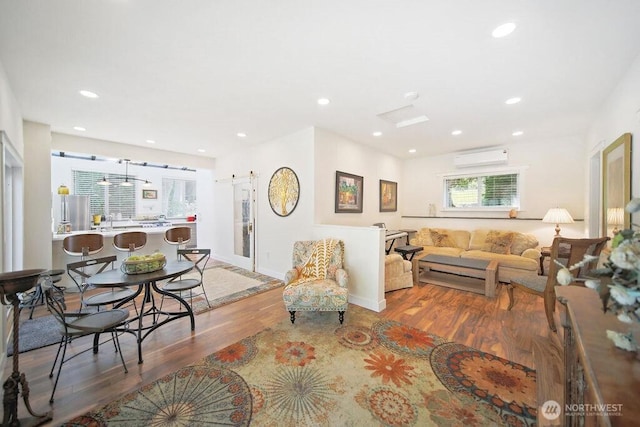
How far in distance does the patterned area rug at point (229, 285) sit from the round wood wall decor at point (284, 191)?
4.21 ft

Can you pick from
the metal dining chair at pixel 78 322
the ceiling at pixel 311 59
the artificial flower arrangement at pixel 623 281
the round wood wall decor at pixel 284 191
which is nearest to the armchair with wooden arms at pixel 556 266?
the ceiling at pixel 311 59

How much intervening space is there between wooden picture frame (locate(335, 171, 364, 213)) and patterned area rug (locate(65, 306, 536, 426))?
2386mm

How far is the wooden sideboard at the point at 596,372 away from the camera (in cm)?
62

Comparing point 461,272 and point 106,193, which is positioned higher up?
point 106,193

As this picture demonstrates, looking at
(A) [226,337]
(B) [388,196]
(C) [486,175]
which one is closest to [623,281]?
(A) [226,337]

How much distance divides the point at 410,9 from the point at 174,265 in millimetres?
3227

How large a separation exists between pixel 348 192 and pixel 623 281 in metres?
3.86

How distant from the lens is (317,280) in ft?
9.92

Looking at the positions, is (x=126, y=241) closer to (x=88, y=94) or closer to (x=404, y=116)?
(x=88, y=94)

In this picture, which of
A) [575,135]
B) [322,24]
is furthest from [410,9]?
[575,135]

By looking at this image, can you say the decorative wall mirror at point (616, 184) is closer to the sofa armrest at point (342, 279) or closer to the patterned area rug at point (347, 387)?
the patterned area rug at point (347, 387)

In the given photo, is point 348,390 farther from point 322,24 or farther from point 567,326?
point 322,24

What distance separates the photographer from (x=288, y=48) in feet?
6.59

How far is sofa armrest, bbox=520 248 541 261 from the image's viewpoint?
4.19 metres
